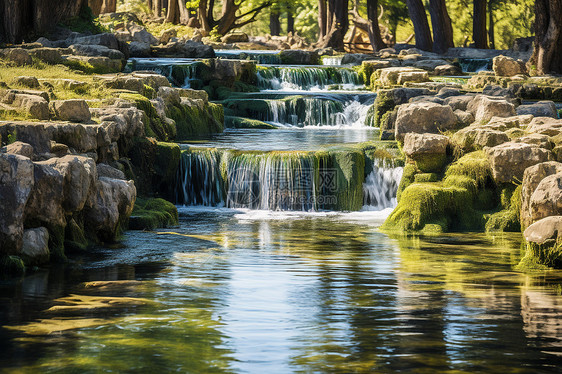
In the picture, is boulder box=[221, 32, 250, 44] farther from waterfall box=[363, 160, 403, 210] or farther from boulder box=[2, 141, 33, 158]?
boulder box=[2, 141, 33, 158]

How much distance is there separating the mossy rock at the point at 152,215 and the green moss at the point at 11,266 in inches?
131

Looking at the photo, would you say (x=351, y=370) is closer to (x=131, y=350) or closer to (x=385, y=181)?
(x=131, y=350)

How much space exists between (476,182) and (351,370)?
811cm

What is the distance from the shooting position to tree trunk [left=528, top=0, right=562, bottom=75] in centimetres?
2611

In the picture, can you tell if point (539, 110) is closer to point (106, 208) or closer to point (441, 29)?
point (106, 208)

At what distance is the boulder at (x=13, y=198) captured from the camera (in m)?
9.22

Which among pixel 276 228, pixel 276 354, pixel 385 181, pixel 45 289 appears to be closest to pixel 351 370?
pixel 276 354

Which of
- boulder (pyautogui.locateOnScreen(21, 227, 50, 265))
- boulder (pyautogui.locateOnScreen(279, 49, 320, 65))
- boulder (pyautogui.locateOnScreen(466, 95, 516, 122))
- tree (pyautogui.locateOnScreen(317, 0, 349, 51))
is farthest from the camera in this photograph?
tree (pyautogui.locateOnScreen(317, 0, 349, 51))

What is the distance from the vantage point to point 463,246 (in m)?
11.6

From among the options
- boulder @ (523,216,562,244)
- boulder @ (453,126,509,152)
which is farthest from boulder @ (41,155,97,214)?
boulder @ (453,126,509,152)

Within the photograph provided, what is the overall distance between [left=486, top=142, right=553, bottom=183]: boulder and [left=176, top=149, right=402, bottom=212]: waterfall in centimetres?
289

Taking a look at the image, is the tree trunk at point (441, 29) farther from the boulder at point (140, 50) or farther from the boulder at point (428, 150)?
the boulder at point (428, 150)

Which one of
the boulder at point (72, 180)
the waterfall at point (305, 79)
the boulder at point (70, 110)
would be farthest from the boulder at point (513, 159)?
the waterfall at point (305, 79)

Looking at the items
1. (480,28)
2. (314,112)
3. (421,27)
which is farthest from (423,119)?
(480,28)
